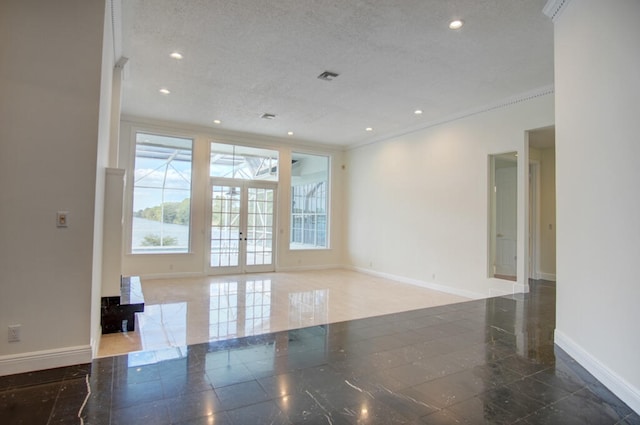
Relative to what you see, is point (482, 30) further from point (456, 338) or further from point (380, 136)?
point (380, 136)

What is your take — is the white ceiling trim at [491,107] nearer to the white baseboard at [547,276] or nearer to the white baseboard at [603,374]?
the white baseboard at [603,374]

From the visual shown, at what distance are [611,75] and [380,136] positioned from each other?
5582 millimetres

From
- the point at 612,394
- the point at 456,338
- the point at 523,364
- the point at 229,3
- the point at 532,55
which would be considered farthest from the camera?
the point at 532,55

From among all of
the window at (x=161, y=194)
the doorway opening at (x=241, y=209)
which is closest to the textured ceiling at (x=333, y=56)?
the window at (x=161, y=194)

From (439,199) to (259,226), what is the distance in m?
4.04

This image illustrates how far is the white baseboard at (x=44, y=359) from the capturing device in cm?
249

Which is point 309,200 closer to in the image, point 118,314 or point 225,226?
point 225,226

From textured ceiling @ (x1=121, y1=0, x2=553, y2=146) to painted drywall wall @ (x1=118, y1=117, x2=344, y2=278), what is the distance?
36.3 inches

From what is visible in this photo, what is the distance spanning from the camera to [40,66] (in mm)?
2578

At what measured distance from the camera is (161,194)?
7.21 metres

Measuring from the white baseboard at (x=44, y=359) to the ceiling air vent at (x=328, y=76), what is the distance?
3.84 meters

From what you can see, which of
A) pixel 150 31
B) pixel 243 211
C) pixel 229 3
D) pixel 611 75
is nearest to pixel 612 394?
pixel 611 75

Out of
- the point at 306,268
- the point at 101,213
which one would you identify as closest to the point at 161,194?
the point at 306,268

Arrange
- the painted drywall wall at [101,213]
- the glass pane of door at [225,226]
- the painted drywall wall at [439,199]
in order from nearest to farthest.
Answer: the painted drywall wall at [101,213] < the painted drywall wall at [439,199] < the glass pane of door at [225,226]
